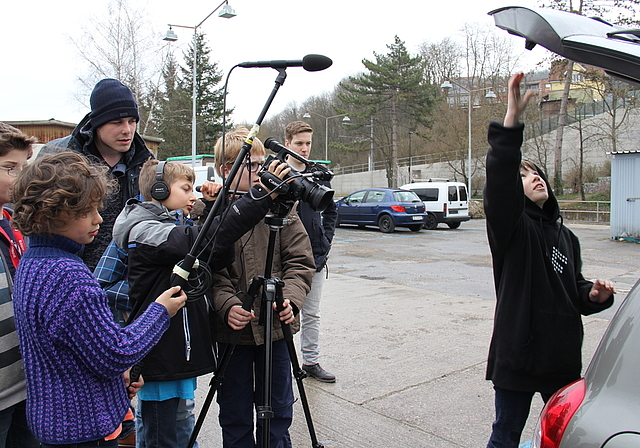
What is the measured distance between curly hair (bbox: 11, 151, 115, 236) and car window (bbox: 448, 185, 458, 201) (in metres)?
20.3

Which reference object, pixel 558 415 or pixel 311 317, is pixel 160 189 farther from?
pixel 311 317

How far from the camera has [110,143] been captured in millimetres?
2916

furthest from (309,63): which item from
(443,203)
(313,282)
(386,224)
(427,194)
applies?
Result: (427,194)

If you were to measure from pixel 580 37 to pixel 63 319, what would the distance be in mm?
1831

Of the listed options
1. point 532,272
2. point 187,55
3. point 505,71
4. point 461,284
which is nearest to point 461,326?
point 461,284

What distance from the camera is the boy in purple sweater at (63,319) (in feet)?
5.71

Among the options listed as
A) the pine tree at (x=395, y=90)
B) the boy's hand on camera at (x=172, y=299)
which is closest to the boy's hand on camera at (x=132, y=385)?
the boy's hand on camera at (x=172, y=299)

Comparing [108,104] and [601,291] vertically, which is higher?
[108,104]

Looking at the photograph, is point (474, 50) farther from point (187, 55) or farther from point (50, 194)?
point (50, 194)

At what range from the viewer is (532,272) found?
2.38 meters

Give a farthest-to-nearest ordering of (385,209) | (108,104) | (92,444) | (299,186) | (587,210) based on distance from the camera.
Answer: (587,210)
(385,209)
(108,104)
(299,186)
(92,444)

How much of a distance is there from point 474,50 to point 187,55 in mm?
25276

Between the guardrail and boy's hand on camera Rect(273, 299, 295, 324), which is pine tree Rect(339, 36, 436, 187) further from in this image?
boy's hand on camera Rect(273, 299, 295, 324)

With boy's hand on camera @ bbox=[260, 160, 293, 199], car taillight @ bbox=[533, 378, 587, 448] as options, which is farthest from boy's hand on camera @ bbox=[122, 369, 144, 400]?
car taillight @ bbox=[533, 378, 587, 448]
